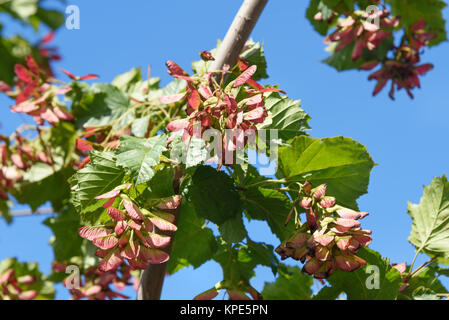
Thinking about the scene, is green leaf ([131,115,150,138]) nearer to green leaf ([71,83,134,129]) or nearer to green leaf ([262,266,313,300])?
green leaf ([71,83,134,129])

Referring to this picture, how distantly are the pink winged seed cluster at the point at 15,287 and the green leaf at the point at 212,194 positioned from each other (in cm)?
139

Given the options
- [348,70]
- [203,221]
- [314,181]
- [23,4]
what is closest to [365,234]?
[314,181]

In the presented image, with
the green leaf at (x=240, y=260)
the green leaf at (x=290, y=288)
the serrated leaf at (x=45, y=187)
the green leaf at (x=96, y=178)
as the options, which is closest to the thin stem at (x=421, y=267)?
the green leaf at (x=290, y=288)

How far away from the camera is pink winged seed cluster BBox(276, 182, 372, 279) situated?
781 millimetres

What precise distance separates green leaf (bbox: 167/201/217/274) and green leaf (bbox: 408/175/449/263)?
54 centimetres

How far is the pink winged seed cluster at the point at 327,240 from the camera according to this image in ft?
2.56

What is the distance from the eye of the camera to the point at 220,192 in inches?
36.3

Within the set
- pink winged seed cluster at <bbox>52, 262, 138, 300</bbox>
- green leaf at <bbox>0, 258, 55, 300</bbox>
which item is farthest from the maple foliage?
green leaf at <bbox>0, 258, 55, 300</bbox>

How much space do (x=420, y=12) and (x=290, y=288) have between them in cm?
190

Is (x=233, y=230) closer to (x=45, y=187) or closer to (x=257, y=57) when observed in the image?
(x=257, y=57)

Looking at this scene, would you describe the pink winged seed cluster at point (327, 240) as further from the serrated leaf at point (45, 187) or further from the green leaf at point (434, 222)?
the serrated leaf at point (45, 187)

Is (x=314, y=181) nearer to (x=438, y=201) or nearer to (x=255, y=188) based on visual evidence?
(x=255, y=188)

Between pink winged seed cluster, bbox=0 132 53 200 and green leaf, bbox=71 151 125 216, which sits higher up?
pink winged seed cluster, bbox=0 132 53 200
